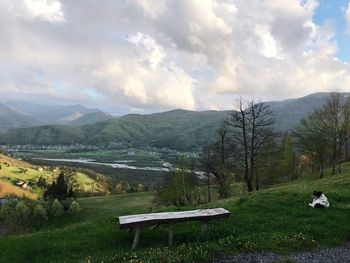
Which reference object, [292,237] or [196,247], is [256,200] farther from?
[196,247]

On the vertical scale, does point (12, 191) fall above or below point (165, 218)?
below

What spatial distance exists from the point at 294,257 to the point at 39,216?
8838 cm

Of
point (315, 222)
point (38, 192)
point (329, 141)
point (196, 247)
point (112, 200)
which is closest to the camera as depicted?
point (196, 247)

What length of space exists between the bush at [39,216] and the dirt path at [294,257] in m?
86.4

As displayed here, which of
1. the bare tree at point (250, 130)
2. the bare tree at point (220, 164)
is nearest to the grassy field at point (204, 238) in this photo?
the bare tree at point (250, 130)

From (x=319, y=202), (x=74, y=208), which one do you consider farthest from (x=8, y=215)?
(x=319, y=202)

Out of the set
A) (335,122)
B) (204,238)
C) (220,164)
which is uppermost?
(335,122)

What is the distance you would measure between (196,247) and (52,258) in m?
6.36

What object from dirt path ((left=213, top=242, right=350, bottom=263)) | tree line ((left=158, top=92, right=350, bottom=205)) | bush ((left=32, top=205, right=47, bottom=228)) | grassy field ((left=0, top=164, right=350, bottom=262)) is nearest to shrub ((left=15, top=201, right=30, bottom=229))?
bush ((left=32, top=205, right=47, bottom=228))

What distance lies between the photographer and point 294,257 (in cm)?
1550

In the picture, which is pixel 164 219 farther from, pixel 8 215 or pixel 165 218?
pixel 8 215

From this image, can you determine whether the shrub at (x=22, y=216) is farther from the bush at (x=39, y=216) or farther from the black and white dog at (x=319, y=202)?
the black and white dog at (x=319, y=202)

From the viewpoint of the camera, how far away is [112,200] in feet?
351

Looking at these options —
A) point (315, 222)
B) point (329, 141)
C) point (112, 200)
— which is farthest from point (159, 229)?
point (112, 200)
